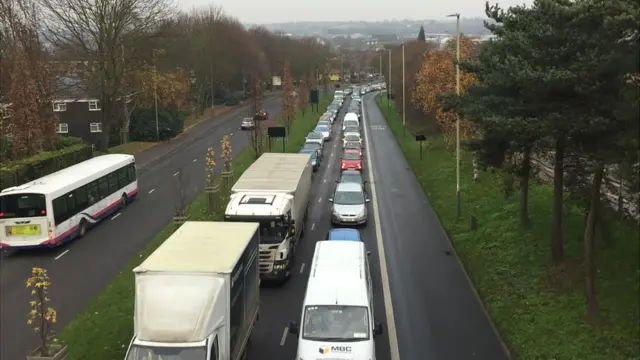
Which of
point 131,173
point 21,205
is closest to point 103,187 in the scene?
point 131,173

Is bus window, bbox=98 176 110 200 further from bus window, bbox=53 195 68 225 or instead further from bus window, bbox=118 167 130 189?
bus window, bbox=53 195 68 225

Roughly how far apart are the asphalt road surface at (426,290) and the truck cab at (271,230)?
351cm

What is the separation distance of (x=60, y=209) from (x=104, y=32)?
1038 inches

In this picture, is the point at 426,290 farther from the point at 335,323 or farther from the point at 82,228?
the point at 82,228

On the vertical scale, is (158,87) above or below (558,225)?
above

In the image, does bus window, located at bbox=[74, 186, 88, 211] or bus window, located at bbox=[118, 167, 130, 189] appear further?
bus window, located at bbox=[118, 167, 130, 189]

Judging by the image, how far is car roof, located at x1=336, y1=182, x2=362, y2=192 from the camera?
2962cm

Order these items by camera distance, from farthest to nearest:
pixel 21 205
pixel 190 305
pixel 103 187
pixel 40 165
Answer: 1. pixel 40 165
2. pixel 103 187
3. pixel 21 205
4. pixel 190 305

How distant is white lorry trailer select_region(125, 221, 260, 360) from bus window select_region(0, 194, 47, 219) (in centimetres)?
1157

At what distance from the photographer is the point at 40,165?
113ft

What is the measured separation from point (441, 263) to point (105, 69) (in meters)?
34.5

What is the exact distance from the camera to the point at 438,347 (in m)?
15.8

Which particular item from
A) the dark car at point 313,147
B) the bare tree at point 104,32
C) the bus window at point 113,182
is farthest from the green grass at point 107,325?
the bare tree at point 104,32

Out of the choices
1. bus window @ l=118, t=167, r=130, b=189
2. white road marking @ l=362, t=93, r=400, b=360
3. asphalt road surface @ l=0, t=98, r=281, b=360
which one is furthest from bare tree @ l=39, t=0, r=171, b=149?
white road marking @ l=362, t=93, r=400, b=360
